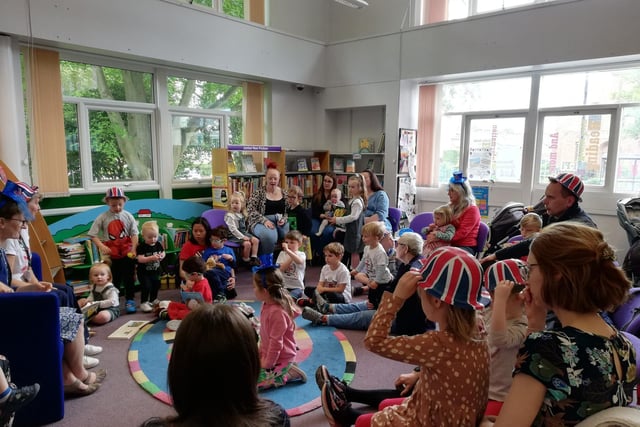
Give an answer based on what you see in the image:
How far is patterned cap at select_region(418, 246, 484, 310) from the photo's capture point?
1376 millimetres

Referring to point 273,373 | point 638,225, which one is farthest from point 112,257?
point 638,225

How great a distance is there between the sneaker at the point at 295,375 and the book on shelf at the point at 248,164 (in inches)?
151

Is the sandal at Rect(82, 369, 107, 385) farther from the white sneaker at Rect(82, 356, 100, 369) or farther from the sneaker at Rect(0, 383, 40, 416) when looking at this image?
the sneaker at Rect(0, 383, 40, 416)

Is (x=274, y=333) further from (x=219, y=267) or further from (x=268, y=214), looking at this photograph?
(x=268, y=214)

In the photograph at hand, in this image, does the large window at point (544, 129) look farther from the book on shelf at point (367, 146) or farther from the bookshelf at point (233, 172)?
the bookshelf at point (233, 172)

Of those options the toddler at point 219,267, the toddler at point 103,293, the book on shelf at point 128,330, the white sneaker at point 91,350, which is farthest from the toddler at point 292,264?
the white sneaker at point 91,350

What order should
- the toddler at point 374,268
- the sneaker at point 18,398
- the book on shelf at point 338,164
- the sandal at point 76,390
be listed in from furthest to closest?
1. the book on shelf at point 338,164
2. the toddler at point 374,268
3. the sandal at point 76,390
4. the sneaker at point 18,398

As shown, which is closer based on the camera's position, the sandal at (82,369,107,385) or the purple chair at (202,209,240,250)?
the sandal at (82,369,107,385)

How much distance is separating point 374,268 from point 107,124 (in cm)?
363

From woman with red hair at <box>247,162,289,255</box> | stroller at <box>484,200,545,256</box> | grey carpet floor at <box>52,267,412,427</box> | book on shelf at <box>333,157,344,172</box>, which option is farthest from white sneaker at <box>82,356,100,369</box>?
book on shelf at <box>333,157,344,172</box>

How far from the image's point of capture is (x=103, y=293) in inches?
160

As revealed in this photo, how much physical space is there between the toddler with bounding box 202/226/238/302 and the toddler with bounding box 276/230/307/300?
642 mm

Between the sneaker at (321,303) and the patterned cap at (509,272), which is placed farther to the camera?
the sneaker at (321,303)

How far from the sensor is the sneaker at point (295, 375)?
2.83m
